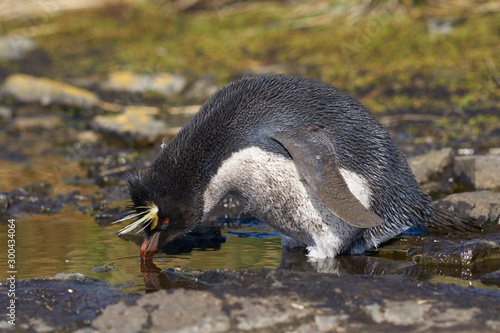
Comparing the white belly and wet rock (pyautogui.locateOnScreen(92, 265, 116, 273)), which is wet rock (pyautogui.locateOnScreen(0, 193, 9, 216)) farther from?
the white belly

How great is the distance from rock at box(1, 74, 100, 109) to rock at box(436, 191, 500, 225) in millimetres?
5337

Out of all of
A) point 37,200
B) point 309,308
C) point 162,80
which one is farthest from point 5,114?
point 309,308

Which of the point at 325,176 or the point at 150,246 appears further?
the point at 150,246

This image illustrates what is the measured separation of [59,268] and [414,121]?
4.79 metres

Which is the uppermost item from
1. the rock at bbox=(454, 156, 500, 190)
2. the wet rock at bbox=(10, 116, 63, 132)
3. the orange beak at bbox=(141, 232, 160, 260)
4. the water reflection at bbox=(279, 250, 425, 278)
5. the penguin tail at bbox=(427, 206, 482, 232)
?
the wet rock at bbox=(10, 116, 63, 132)

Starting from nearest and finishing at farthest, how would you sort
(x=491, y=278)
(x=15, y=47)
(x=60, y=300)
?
(x=60, y=300), (x=491, y=278), (x=15, y=47)

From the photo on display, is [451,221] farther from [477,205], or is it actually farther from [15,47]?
[15,47]

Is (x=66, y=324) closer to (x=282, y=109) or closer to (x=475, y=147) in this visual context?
(x=282, y=109)

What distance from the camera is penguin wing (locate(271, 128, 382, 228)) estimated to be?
4027 millimetres

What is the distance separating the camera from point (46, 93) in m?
9.23

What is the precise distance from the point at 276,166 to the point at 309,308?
4.32 ft

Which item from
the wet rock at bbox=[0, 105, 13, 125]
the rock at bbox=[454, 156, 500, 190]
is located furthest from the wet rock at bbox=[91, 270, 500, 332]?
the wet rock at bbox=[0, 105, 13, 125]

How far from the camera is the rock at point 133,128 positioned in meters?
7.54

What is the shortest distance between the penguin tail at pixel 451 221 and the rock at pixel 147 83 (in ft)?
17.9
